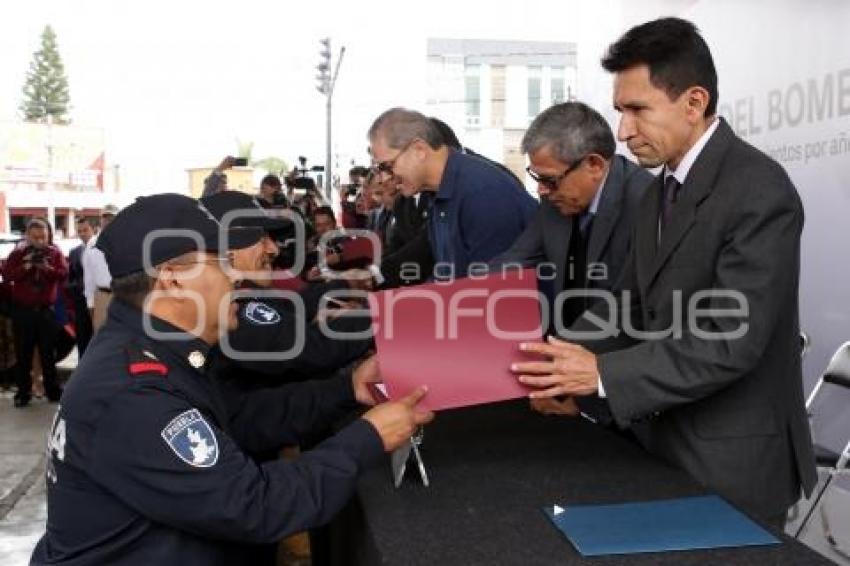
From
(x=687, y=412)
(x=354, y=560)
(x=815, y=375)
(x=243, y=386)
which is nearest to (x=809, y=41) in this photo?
(x=815, y=375)

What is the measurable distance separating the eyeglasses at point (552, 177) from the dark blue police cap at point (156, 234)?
1.09 m

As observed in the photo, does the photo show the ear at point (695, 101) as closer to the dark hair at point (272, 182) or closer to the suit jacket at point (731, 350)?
the suit jacket at point (731, 350)

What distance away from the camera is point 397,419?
148cm

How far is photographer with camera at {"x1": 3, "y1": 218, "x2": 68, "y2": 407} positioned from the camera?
7289mm

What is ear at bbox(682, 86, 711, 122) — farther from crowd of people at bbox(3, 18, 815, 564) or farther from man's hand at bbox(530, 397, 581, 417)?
man's hand at bbox(530, 397, 581, 417)

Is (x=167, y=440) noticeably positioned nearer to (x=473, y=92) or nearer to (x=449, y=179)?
(x=449, y=179)

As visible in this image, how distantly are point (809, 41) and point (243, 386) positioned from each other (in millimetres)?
2505

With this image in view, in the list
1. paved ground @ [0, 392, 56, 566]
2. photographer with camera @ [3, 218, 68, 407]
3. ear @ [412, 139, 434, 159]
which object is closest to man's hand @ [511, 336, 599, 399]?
ear @ [412, 139, 434, 159]

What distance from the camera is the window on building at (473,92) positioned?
24.8 metres

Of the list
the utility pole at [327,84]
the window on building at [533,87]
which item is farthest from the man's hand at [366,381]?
the window on building at [533,87]

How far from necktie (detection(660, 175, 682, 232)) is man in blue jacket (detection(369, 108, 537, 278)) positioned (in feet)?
3.67

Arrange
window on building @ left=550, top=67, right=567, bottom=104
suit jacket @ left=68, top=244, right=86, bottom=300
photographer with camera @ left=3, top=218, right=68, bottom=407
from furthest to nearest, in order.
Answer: window on building @ left=550, top=67, right=567, bottom=104 → suit jacket @ left=68, top=244, right=86, bottom=300 → photographer with camera @ left=3, top=218, right=68, bottom=407

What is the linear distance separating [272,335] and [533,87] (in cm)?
2526

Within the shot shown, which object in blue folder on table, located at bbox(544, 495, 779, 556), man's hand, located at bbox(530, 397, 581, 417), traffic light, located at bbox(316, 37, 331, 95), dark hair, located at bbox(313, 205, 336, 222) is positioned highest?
traffic light, located at bbox(316, 37, 331, 95)
